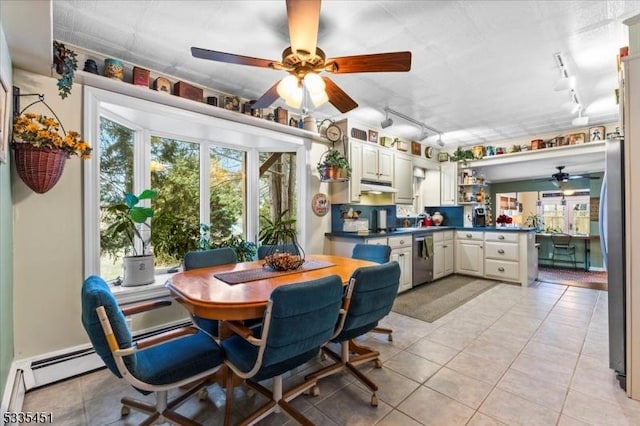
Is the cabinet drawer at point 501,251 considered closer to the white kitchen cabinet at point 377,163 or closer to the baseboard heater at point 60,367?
the white kitchen cabinet at point 377,163

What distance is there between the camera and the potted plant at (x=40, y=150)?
1838 millimetres

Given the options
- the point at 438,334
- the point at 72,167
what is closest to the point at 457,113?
the point at 438,334

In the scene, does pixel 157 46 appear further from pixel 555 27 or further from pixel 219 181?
pixel 555 27

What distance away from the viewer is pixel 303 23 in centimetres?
154

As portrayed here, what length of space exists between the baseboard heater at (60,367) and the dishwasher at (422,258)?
3805 millimetres

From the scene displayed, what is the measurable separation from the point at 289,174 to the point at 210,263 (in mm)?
1837

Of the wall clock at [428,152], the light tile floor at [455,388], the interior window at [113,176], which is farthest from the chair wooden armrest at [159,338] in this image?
the wall clock at [428,152]

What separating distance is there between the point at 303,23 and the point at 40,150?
71.4 inches

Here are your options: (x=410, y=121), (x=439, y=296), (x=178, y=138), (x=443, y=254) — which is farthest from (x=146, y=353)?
(x=443, y=254)

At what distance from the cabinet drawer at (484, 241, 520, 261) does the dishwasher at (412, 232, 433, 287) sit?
1.05 metres

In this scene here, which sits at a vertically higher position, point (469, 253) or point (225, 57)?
point (225, 57)

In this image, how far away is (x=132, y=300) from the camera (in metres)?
2.47

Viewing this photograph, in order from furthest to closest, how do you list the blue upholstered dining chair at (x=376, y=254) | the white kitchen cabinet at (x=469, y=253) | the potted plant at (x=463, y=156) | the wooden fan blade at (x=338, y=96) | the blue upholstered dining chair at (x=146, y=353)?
1. the potted plant at (x=463, y=156)
2. the white kitchen cabinet at (x=469, y=253)
3. the blue upholstered dining chair at (x=376, y=254)
4. the wooden fan blade at (x=338, y=96)
5. the blue upholstered dining chair at (x=146, y=353)

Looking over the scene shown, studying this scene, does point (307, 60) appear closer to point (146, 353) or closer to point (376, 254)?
point (376, 254)
